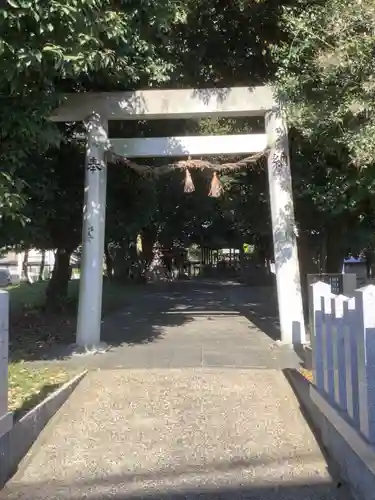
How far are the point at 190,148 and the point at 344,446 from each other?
21.2ft

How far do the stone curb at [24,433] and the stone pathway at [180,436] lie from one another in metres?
0.08

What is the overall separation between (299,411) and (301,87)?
15.5ft

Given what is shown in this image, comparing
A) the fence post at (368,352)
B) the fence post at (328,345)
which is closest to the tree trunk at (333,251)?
the fence post at (328,345)

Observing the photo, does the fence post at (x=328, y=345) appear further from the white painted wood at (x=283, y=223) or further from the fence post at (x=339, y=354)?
the white painted wood at (x=283, y=223)

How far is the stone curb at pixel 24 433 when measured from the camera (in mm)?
4504

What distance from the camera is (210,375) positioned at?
7414mm

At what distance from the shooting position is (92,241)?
31.6ft

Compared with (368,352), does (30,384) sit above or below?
below

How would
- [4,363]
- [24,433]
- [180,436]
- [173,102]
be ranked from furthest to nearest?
[173,102], [180,436], [24,433], [4,363]

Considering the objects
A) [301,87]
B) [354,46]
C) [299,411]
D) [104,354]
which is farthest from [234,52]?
[299,411]

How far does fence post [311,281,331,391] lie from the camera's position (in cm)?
560

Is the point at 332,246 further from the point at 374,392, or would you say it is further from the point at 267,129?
the point at 374,392

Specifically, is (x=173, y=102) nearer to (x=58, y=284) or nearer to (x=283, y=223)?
(x=283, y=223)

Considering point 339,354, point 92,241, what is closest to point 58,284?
point 92,241
